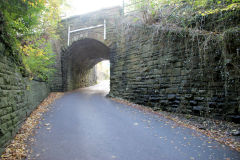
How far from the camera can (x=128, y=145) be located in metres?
3.32

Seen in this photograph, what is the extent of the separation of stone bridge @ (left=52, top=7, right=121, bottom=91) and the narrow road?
6.32 meters

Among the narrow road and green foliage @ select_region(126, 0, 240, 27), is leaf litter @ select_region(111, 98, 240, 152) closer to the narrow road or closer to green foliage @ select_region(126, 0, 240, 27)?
the narrow road

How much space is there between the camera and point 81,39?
1162 cm

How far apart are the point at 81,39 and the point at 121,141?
380 inches

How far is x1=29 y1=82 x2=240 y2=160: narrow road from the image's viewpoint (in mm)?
2893

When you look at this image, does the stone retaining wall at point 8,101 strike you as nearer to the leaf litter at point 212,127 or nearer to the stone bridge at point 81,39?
the leaf litter at point 212,127

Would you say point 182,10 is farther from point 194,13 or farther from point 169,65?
point 169,65

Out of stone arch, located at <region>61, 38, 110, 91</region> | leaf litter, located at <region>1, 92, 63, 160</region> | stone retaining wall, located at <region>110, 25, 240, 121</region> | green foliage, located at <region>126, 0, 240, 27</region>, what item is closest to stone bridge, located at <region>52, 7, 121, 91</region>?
stone arch, located at <region>61, 38, 110, 91</region>

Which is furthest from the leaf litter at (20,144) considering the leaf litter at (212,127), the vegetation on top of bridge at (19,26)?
the leaf litter at (212,127)

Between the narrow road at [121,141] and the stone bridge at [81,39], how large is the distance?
20.7ft

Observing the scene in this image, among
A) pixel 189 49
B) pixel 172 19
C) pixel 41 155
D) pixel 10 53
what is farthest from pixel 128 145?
pixel 172 19

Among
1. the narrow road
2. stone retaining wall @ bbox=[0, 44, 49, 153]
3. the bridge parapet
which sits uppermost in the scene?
the bridge parapet

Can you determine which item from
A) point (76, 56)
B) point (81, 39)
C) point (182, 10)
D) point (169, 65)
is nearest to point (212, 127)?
point (169, 65)

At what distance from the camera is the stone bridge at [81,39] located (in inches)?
413
